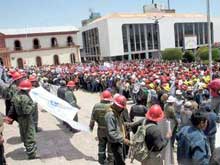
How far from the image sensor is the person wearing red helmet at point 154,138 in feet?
16.4


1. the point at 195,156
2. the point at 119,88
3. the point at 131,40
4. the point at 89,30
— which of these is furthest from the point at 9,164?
the point at 89,30

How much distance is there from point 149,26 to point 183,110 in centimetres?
6067

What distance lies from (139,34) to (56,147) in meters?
58.5

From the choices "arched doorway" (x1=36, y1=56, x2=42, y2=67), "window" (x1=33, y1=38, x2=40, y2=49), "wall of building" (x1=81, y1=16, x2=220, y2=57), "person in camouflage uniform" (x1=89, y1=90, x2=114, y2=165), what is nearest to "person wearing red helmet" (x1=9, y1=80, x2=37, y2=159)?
"person in camouflage uniform" (x1=89, y1=90, x2=114, y2=165)

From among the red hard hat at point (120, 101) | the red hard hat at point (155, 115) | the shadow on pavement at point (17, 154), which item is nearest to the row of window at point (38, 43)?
the shadow on pavement at point (17, 154)

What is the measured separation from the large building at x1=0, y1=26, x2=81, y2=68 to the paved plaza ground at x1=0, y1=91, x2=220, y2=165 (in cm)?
5293

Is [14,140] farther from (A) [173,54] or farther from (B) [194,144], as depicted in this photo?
(A) [173,54]

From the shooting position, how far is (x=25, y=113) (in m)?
7.39

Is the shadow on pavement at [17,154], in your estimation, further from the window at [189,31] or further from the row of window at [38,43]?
the window at [189,31]

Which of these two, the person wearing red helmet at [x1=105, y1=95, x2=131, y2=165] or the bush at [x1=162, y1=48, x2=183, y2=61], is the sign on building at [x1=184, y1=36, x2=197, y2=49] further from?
the person wearing red helmet at [x1=105, y1=95, x2=131, y2=165]

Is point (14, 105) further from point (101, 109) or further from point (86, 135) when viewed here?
point (86, 135)

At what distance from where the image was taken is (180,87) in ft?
40.4

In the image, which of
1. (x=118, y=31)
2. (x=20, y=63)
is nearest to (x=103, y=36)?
(x=118, y=31)

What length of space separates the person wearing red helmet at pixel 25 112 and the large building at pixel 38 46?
5569 cm
